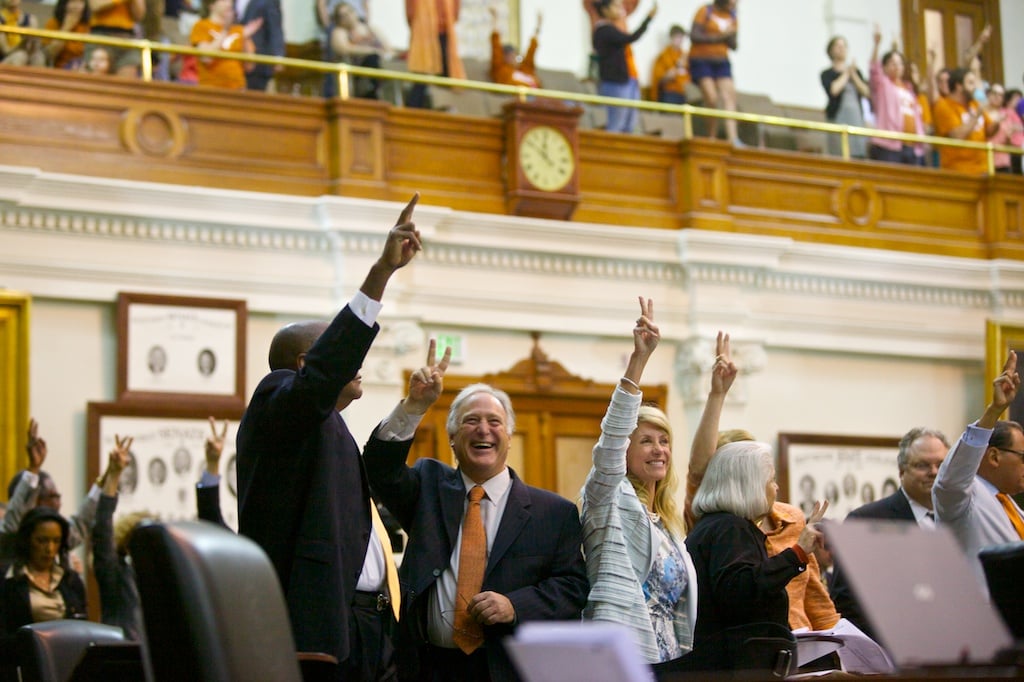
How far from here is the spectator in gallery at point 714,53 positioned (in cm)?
Answer: 1238

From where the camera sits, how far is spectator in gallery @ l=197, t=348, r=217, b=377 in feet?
32.6

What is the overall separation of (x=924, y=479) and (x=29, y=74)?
6.53 meters

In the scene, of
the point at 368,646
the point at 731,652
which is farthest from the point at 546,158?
the point at 368,646

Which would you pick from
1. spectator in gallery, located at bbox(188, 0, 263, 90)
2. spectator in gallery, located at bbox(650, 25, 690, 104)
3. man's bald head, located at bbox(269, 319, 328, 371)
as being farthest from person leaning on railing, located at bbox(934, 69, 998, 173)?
man's bald head, located at bbox(269, 319, 328, 371)

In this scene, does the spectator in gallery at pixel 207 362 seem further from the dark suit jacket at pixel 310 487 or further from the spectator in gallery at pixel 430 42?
the dark suit jacket at pixel 310 487

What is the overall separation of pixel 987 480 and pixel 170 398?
19.0 ft

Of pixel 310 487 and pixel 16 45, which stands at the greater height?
pixel 16 45

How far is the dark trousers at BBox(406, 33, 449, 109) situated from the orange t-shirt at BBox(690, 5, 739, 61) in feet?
7.05

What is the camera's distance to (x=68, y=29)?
1039 centimetres

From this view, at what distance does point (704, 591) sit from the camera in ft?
14.3

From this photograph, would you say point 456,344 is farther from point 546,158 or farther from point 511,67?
point 511,67

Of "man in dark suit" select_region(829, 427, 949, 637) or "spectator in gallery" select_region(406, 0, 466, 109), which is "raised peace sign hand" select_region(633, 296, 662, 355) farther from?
"spectator in gallery" select_region(406, 0, 466, 109)

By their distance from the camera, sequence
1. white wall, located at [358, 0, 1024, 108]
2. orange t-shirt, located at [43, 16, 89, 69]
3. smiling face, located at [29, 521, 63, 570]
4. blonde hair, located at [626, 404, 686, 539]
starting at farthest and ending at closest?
white wall, located at [358, 0, 1024, 108]
orange t-shirt, located at [43, 16, 89, 69]
smiling face, located at [29, 521, 63, 570]
blonde hair, located at [626, 404, 686, 539]

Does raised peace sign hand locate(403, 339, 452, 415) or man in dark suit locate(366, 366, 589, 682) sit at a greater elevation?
raised peace sign hand locate(403, 339, 452, 415)
